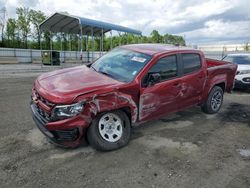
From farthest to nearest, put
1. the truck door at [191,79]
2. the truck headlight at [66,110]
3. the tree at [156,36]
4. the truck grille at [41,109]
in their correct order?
the tree at [156,36]
the truck door at [191,79]
the truck grille at [41,109]
the truck headlight at [66,110]

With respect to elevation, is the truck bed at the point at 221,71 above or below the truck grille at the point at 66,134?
above

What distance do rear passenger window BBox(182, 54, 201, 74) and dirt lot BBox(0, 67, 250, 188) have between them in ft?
4.14

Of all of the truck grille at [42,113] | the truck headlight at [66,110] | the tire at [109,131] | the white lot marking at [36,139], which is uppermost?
the truck headlight at [66,110]

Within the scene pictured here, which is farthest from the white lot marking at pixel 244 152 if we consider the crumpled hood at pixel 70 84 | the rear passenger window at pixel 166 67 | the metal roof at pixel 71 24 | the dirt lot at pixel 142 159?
the metal roof at pixel 71 24

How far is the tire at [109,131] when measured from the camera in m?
3.79

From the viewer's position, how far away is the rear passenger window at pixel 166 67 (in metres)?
4.59

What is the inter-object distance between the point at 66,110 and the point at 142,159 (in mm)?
1397

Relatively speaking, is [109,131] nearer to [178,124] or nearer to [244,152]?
[178,124]

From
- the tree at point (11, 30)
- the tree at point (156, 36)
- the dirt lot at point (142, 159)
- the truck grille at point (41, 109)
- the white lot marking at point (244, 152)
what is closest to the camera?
the dirt lot at point (142, 159)

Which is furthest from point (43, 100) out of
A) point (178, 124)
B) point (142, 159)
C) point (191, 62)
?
point (191, 62)

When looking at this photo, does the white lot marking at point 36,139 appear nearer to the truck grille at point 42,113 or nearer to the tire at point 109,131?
the truck grille at point 42,113

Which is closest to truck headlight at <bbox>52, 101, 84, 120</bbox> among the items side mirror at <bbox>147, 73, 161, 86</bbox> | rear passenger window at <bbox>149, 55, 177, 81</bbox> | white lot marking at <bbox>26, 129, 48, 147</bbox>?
white lot marking at <bbox>26, 129, 48, 147</bbox>

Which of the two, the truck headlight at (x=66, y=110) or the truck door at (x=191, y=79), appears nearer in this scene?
the truck headlight at (x=66, y=110)

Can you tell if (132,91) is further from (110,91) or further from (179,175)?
(179,175)
